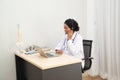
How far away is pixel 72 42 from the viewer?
2.73 meters

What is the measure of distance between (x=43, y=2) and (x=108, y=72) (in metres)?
1.88

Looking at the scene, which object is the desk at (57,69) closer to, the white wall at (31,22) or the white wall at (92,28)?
the white wall at (31,22)

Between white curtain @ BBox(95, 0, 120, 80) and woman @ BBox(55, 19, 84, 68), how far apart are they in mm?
852

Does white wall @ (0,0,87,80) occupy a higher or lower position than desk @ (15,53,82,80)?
higher

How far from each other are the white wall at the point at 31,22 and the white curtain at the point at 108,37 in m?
0.50

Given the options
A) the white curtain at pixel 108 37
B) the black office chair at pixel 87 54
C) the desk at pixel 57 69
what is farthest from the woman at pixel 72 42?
the white curtain at pixel 108 37

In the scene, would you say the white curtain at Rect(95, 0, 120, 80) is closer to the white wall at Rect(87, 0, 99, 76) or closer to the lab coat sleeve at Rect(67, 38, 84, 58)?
the white wall at Rect(87, 0, 99, 76)

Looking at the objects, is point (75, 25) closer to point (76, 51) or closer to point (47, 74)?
point (76, 51)

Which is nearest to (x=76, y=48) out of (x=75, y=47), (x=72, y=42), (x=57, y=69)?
(x=75, y=47)

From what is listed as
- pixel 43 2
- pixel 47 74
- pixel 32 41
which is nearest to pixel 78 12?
pixel 43 2

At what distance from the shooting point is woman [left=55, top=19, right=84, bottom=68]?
2.67 metres

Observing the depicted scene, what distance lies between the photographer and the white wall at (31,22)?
290cm

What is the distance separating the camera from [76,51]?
2662mm

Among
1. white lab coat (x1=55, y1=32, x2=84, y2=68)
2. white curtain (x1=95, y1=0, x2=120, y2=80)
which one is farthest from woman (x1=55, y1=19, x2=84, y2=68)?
white curtain (x1=95, y1=0, x2=120, y2=80)
